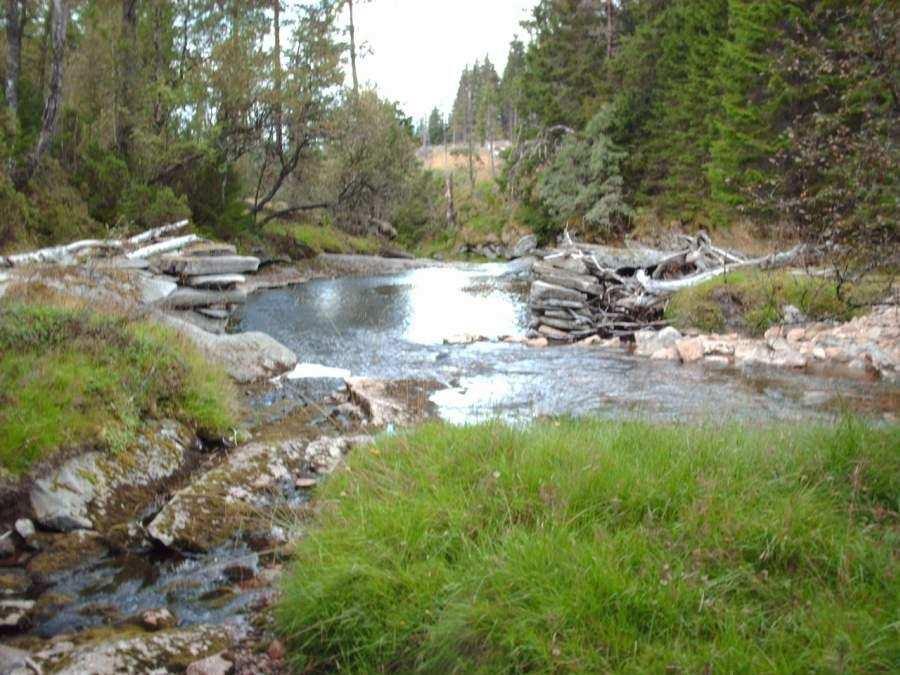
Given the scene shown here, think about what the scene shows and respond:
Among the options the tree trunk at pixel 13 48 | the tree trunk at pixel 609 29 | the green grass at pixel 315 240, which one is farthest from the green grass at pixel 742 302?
the tree trunk at pixel 609 29

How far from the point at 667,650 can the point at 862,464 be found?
2.13 m

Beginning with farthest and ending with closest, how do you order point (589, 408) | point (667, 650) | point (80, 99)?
point (80, 99)
point (589, 408)
point (667, 650)

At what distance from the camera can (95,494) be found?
17.6 ft

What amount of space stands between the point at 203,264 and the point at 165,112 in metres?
14.1

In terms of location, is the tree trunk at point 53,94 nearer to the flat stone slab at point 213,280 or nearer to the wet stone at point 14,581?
the flat stone slab at point 213,280

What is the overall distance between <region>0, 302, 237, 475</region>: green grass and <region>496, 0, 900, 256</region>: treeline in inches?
222

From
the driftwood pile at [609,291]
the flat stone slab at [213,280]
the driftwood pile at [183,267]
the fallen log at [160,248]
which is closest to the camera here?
the driftwood pile at [183,267]

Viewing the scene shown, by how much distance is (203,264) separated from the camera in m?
13.2

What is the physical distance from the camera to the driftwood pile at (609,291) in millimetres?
15000

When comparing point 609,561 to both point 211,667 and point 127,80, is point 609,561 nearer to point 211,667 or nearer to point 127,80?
point 211,667

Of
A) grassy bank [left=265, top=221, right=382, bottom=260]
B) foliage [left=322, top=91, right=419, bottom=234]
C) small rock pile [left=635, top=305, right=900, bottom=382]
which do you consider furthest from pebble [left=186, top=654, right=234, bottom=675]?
grassy bank [left=265, top=221, right=382, bottom=260]

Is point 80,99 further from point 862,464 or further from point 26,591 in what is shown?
point 862,464

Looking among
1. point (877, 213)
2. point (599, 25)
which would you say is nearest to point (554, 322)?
point (877, 213)

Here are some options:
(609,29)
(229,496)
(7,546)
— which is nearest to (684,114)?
(609,29)
